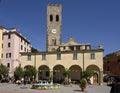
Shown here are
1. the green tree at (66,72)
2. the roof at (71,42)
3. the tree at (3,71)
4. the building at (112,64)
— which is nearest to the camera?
the green tree at (66,72)

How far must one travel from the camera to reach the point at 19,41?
239 feet

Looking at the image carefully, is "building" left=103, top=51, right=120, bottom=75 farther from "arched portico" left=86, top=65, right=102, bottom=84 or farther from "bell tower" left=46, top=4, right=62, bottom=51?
"arched portico" left=86, top=65, right=102, bottom=84

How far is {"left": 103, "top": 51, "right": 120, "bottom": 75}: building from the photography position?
261ft

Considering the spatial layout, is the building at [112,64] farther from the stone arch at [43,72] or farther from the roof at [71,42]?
the stone arch at [43,72]

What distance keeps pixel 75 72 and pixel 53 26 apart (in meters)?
20.6

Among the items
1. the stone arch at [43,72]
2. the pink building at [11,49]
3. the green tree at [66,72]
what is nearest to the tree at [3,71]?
the pink building at [11,49]

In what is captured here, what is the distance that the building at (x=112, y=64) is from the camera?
79.6 m

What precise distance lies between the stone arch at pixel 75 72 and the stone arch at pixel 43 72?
4832 millimetres

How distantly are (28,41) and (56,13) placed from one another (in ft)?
34.5

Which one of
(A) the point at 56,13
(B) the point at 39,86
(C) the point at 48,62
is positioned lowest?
(B) the point at 39,86

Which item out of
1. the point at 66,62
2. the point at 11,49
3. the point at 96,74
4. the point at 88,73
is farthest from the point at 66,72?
the point at 11,49

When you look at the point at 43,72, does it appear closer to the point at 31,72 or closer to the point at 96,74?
the point at 31,72

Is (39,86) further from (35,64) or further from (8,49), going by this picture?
(8,49)

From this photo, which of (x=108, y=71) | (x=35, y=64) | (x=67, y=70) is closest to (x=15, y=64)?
(x=35, y=64)
